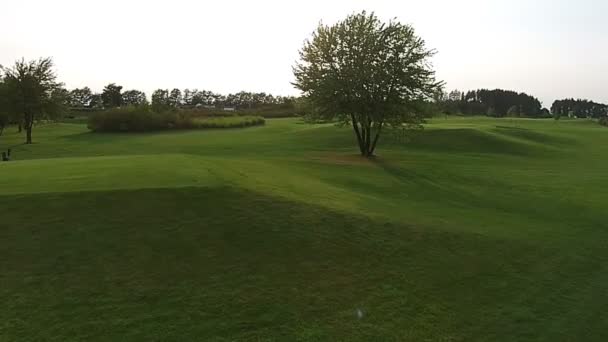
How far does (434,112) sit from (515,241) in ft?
88.4

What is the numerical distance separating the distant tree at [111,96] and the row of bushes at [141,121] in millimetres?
69898

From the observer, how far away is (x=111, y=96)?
443ft

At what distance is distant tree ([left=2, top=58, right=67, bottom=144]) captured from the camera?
56531 mm

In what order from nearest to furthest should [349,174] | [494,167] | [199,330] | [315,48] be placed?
[199,330] < [349,174] < [494,167] < [315,48]

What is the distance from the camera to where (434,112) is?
3991 centimetres

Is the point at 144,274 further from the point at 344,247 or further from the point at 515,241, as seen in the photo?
the point at 515,241

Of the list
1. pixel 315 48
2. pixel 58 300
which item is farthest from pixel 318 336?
pixel 315 48

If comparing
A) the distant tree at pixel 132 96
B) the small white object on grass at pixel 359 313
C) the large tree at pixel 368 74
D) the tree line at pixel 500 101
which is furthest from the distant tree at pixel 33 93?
the tree line at pixel 500 101

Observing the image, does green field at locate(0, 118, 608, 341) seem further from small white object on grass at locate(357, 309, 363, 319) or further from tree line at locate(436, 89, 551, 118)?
tree line at locate(436, 89, 551, 118)

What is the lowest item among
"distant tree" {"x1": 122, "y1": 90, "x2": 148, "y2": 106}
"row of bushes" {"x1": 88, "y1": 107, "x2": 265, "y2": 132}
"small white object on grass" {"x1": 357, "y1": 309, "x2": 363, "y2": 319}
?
"small white object on grass" {"x1": 357, "y1": 309, "x2": 363, "y2": 319}

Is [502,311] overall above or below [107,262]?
below

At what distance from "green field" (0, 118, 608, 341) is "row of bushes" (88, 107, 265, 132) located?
5118 cm

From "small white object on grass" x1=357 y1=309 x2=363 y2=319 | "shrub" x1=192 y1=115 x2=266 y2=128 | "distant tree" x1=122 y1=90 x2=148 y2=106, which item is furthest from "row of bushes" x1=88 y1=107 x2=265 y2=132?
"distant tree" x1=122 y1=90 x2=148 y2=106

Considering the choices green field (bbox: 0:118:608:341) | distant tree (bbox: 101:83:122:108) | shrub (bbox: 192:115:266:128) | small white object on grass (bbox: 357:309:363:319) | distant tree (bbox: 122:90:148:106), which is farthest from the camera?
distant tree (bbox: 122:90:148:106)
